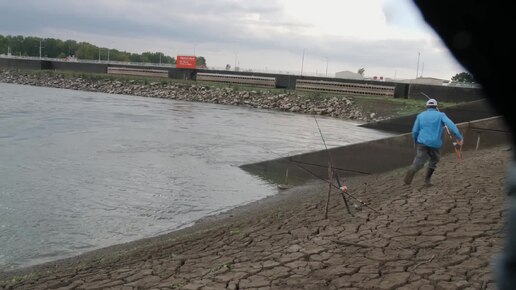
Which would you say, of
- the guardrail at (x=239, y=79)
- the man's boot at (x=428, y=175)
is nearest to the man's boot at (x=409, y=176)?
the man's boot at (x=428, y=175)

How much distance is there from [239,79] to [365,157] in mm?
45698

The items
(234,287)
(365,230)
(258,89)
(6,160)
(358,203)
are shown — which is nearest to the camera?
(234,287)

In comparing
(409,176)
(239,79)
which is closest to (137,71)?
(239,79)

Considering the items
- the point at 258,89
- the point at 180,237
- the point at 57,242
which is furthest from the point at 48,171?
the point at 258,89

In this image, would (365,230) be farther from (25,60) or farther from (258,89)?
(25,60)

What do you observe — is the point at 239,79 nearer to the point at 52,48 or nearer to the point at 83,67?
the point at 83,67

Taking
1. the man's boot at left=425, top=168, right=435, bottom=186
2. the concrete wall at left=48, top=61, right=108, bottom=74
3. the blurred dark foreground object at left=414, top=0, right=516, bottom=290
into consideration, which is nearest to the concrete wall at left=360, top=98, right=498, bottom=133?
the man's boot at left=425, top=168, right=435, bottom=186

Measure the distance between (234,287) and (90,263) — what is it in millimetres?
3081

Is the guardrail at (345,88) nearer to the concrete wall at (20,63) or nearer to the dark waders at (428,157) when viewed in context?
the dark waders at (428,157)

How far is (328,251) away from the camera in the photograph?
562 cm

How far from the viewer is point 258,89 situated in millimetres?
51688

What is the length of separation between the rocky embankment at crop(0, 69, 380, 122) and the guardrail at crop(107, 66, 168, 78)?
483 cm

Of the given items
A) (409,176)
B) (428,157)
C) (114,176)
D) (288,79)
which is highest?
(288,79)

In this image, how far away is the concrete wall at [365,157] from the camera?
1433 cm
